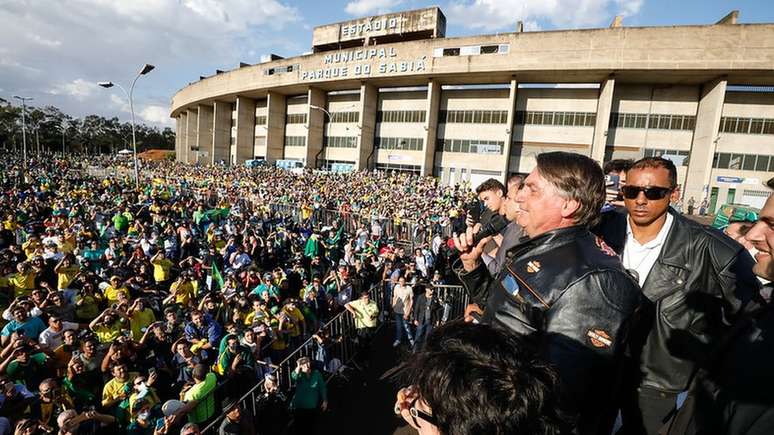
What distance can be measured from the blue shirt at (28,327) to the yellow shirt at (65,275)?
2403 millimetres

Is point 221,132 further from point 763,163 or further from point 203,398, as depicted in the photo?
point 763,163

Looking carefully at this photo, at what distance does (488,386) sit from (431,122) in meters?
37.3

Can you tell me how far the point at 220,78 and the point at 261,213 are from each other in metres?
42.6

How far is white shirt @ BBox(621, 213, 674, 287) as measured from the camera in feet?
7.25

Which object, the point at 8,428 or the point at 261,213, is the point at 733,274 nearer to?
the point at 8,428

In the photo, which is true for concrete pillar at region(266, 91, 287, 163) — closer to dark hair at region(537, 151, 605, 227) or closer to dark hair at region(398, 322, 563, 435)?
dark hair at region(537, 151, 605, 227)

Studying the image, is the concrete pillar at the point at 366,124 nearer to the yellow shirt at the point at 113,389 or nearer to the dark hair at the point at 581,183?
the yellow shirt at the point at 113,389

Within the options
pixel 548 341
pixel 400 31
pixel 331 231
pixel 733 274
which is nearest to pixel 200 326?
pixel 548 341

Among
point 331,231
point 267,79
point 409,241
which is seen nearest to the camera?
point 331,231

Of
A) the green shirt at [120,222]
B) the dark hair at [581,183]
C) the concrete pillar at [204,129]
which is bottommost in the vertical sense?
the green shirt at [120,222]

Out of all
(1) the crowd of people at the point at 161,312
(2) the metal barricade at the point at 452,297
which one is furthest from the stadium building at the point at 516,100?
(2) the metal barricade at the point at 452,297

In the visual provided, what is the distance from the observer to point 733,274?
199 cm

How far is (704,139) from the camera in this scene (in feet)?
93.1

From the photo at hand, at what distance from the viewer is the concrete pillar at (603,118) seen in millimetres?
29984
